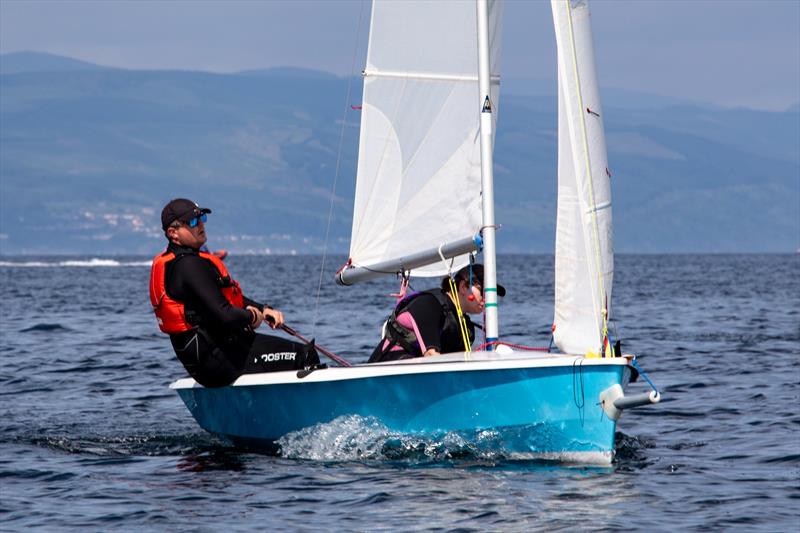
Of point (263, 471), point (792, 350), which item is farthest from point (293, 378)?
point (792, 350)

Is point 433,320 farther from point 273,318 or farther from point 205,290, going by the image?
point 205,290

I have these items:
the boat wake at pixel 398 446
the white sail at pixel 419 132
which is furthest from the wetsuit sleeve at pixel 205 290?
the white sail at pixel 419 132

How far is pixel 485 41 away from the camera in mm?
12273

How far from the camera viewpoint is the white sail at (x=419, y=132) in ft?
42.5

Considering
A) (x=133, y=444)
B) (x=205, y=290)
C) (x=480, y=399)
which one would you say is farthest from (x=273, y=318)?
(x=133, y=444)

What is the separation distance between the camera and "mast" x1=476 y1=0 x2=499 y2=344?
1203 centimetres

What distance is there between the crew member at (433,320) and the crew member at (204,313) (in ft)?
2.71

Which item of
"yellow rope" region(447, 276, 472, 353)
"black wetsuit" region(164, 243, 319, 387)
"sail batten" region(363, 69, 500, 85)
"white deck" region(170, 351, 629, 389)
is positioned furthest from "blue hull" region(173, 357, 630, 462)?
"sail batten" region(363, 69, 500, 85)

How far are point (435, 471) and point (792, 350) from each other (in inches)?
583

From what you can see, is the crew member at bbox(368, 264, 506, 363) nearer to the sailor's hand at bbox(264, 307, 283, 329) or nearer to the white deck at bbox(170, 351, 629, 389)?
the white deck at bbox(170, 351, 629, 389)

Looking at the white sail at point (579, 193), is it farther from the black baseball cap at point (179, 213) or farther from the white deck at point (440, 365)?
the black baseball cap at point (179, 213)

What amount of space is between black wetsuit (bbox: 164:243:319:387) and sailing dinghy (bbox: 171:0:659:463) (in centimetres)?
26

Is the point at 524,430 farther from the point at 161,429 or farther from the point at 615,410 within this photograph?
the point at 161,429

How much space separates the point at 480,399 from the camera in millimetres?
11406
